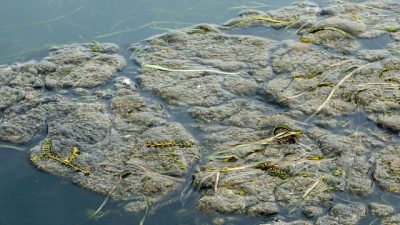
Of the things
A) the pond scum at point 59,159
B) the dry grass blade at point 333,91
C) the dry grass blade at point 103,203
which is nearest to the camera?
the dry grass blade at point 103,203

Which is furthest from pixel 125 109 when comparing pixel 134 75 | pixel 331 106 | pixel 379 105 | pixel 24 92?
pixel 379 105

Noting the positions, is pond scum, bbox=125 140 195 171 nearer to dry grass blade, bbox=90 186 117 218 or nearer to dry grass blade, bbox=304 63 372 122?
dry grass blade, bbox=90 186 117 218

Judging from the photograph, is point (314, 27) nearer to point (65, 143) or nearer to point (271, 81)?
point (271, 81)

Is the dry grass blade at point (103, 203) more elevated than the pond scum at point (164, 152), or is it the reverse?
the pond scum at point (164, 152)

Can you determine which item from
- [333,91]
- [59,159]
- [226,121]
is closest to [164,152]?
[226,121]

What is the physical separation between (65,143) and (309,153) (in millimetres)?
1368

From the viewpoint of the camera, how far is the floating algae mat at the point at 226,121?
2.76m

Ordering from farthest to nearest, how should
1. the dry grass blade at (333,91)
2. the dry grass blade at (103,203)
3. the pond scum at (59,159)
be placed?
the dry grass blade at (333,91) → the pond scum at (59,159) → the dry grass blade at (103,203)

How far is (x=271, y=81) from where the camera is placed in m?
3.63

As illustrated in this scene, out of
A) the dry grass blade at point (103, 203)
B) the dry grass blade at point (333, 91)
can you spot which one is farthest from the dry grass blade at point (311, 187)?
the dry grass blade at point (103, 203)

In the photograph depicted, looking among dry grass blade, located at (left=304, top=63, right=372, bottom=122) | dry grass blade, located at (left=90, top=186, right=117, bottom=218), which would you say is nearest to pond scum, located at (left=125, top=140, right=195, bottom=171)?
dry grass blade, located at (left=90, top=186, right=117, bottom=218)

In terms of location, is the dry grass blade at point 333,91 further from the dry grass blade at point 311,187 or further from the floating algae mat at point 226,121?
the dry grass blade at point 311,187

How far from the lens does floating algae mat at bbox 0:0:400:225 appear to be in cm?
276

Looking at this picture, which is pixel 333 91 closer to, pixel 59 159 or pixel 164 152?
pixel 164 152
